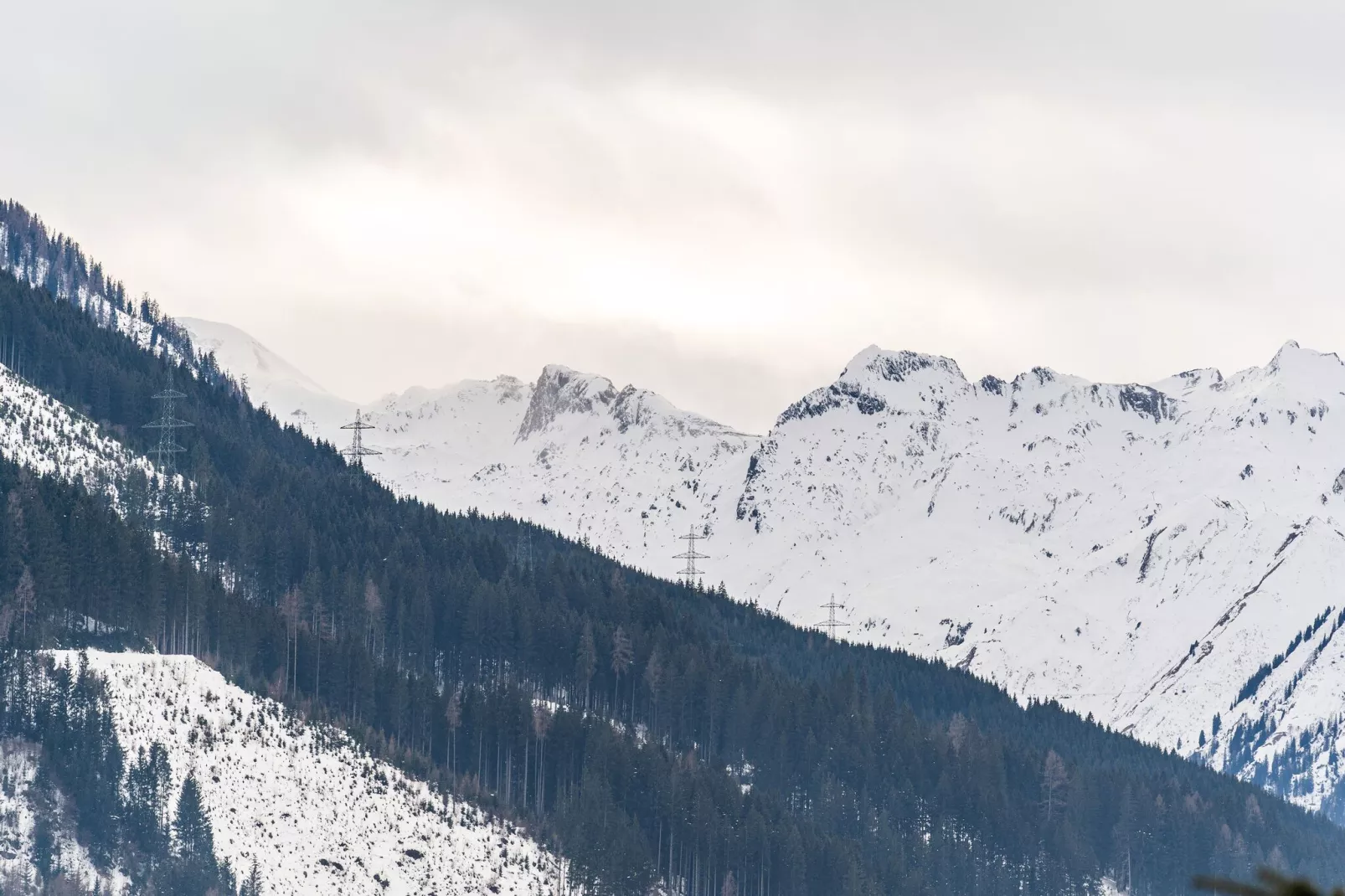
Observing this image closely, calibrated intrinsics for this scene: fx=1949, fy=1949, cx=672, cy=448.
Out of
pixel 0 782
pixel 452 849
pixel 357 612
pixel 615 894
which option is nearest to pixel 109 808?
pixel 0 782

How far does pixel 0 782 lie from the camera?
13888 cm

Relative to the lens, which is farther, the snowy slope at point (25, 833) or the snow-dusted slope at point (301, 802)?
the snow-dusted slope at point (301, 802)

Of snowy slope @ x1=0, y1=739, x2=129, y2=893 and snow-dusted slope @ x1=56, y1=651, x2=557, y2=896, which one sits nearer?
snowy slope @ x1=0, y1=739, x2=129, y2=893

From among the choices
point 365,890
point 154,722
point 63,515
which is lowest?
point 365,890

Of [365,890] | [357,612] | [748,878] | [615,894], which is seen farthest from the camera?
[357,612]

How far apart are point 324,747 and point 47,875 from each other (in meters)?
37.1

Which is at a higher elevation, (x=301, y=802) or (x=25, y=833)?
(x=301, y=802)

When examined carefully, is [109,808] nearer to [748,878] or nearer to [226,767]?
[226,767]

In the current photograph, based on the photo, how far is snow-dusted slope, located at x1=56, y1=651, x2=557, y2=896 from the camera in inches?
5881

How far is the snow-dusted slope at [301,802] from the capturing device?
149 meters

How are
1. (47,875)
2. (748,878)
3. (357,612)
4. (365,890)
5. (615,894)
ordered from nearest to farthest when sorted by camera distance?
1. (47,875)
2. (365,890)
3. (615,894)
4. (748,878)
5. (357,612)

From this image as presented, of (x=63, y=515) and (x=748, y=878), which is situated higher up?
(x=63, y=515)

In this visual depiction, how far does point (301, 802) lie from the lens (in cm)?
15638

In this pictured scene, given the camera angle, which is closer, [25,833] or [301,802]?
[25,833]
